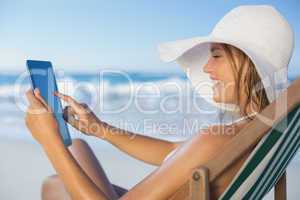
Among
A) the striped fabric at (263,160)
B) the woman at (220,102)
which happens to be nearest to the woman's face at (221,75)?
the woman at (220,102)

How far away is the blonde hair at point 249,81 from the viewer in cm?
105

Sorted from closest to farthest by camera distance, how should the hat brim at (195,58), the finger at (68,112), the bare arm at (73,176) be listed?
the bare arm at (73,176), the hat brim at (195,58), the finger at (68,112)

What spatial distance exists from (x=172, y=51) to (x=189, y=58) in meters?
0.19

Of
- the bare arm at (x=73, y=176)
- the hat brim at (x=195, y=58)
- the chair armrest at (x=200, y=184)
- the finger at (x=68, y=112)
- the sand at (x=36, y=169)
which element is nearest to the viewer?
the chair armrest at (x=200, y=184)

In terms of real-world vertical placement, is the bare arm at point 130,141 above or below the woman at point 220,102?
below

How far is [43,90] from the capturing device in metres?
1.23

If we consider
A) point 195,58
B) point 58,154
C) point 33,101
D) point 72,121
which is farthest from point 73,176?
point 195,58

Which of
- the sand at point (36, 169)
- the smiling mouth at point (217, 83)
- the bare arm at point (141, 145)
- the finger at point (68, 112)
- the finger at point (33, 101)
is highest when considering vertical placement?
the smiling mouth at point (217, 83)

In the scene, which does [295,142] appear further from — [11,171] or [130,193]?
[11,171]

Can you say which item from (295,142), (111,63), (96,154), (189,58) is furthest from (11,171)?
(295,142)

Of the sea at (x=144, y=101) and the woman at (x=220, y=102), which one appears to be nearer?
the woman at (x=220, y=102)

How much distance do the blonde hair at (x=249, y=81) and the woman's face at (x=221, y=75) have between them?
0.02m

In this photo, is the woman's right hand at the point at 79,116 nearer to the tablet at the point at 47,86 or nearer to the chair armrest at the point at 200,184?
the tablet at the point at 47,86

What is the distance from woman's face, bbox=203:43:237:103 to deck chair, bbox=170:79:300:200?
170 millimetres
